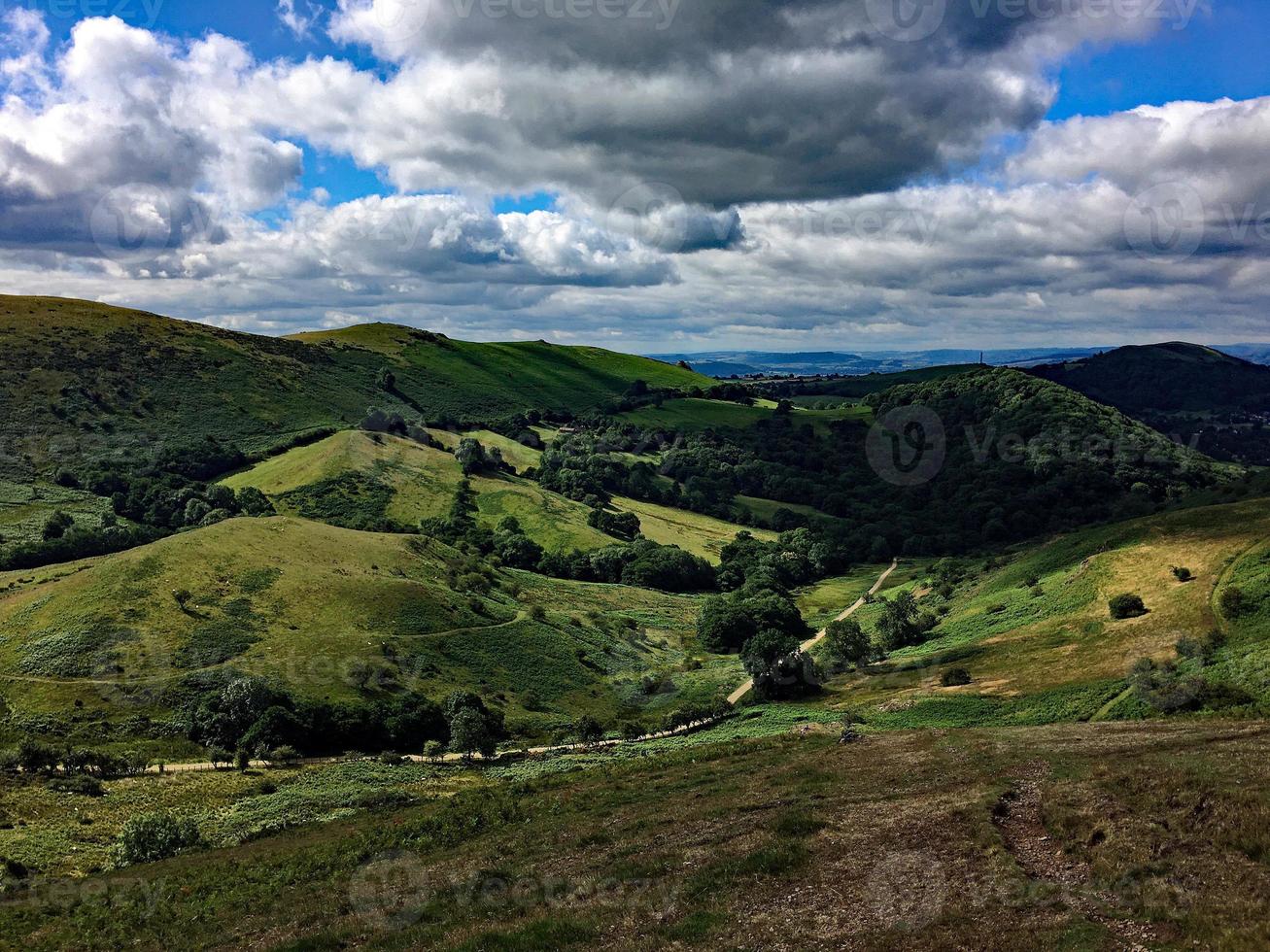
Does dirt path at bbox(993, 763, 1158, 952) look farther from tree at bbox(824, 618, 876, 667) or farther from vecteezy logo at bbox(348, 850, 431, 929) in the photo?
tree at bbox(824, 618, 876, 667)

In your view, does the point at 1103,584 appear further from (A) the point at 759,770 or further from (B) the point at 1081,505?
(B) the point at 1081,505

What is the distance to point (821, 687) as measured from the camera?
78812 millimetres

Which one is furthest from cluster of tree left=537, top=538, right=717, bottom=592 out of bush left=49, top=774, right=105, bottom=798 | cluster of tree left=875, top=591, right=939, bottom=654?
bush left=49, top=774, right=105, bottom=798

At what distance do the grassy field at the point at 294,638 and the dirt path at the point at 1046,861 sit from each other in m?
54.5

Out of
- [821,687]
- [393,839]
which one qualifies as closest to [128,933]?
[393,839]

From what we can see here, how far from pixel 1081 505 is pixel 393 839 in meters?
197

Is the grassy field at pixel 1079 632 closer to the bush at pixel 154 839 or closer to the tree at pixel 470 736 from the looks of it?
the tree at pixel 470 736

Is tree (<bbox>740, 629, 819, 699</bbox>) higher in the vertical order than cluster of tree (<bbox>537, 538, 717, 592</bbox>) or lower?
higher

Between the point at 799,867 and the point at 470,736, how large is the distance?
4762 cm

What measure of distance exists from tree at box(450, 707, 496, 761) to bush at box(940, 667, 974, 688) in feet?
137

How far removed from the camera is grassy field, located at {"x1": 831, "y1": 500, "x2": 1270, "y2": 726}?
5216 cm

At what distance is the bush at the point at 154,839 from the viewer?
40.0m

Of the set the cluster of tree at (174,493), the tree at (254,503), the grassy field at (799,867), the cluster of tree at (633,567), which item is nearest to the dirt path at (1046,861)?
the grassy field at (799,867)

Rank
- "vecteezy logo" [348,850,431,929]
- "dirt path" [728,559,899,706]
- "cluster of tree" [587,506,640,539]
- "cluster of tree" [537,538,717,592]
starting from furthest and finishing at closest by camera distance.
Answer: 1. "cluster of tree" [587,506,640,539]
2. "cluster of tree" [537,538,717,592]
3. "dirt path" [728,559,899,706]
4. "vecteezy logo" [348,850,431,929]
